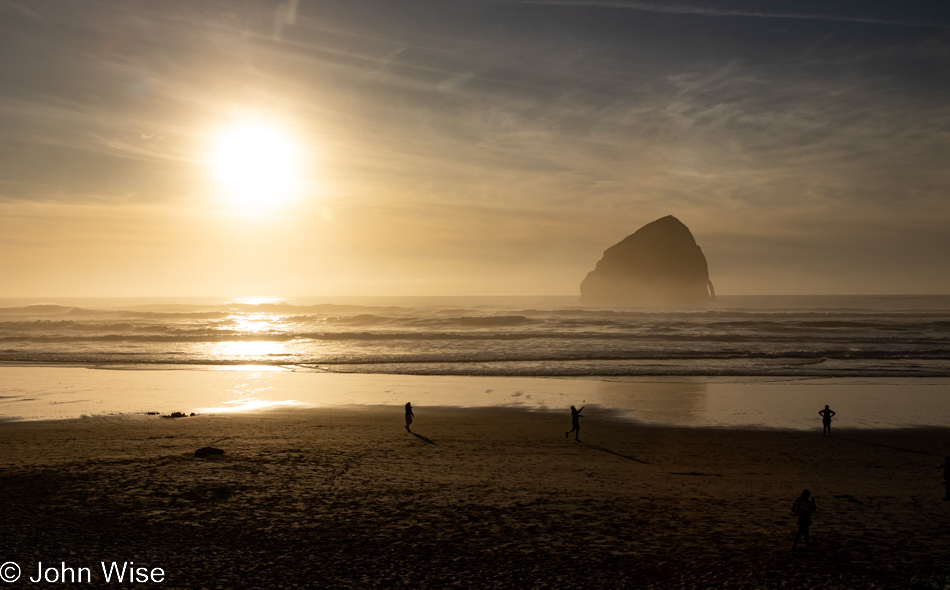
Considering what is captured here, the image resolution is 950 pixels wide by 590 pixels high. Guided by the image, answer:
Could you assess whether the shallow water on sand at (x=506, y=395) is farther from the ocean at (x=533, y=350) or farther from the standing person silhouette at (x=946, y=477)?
the standing person silhouette at (x=946, y=477)

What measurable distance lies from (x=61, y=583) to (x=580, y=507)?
9007 mm

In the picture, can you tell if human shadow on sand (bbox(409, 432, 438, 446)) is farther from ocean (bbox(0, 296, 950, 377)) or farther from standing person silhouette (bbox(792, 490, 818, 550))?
ocean (bbox(0, 296, 950, 377))

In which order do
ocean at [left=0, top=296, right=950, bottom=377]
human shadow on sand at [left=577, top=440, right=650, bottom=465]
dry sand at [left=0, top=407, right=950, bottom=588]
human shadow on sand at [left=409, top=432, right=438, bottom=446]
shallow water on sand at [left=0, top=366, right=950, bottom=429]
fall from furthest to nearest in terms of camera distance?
ocean at [left=0, top=296, right=950, bottom=377] → shallow water on sand at [left=0, top=366, right=950, bottom=429] → human shadow on sand at [left=409, top=432, right=438, bottom=446] → human shadow on sand at [left=577, top=440, right=650, bottom=465] → dry sand at [left=0, top=407, right=950, bottom=588]

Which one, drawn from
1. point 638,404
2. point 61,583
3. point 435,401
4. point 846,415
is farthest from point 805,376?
point 61,583

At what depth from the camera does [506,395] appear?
90.5ft

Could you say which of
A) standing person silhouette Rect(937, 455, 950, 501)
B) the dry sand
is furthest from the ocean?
standing person silhouette Rect(937, 455, 950, 501)

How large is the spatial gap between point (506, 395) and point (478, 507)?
51.9 feet

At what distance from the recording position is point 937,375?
108ft

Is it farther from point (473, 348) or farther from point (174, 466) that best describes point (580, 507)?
point (473, 348)

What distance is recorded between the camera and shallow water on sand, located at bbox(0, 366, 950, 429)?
22.2m

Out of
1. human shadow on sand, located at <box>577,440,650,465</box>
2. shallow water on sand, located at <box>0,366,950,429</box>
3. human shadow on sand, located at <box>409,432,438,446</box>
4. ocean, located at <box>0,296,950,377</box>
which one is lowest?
human shadow on sand, located at <box>577,440,650,465</box>

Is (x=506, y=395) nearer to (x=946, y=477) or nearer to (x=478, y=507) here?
(x=478, y=507)

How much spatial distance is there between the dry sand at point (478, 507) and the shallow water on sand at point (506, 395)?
3110mm

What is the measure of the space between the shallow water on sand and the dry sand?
311cm
